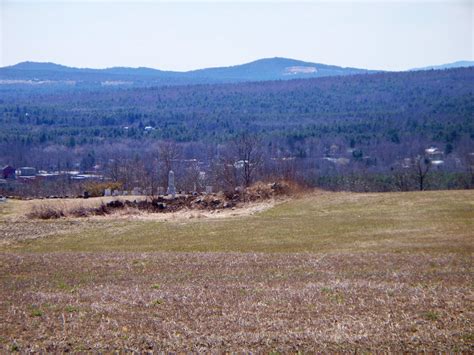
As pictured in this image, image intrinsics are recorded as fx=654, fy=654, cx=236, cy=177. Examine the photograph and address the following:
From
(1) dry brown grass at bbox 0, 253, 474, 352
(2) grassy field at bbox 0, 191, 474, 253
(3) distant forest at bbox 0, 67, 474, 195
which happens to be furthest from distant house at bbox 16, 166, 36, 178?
(1) dry brown grass at bbox 0, 253, 474, 352

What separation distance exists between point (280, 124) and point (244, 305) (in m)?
103

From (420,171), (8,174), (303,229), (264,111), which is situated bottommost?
(8,174)

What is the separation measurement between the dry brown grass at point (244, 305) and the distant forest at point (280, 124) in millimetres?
45883

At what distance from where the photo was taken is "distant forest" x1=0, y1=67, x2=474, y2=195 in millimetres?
83875

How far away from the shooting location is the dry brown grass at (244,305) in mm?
11117

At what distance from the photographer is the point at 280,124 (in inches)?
4557

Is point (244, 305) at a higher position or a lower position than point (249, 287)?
higher

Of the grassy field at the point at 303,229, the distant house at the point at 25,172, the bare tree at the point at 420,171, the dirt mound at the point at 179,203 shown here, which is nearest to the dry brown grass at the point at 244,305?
the grassy field at the point at 303,229

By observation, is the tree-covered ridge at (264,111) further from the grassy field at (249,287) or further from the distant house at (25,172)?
the grassy field at (249,287)

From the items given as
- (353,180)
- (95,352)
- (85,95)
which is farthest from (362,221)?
(85,95)

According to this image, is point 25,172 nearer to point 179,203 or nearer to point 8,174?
point 8,174

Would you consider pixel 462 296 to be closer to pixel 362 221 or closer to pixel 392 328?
pixel 392 328

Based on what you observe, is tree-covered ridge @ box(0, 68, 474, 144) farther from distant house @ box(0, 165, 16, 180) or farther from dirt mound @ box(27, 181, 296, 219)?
dirt mound @ box(27, 181, 296, 219)

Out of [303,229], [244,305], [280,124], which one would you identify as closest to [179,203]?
[303,229]
